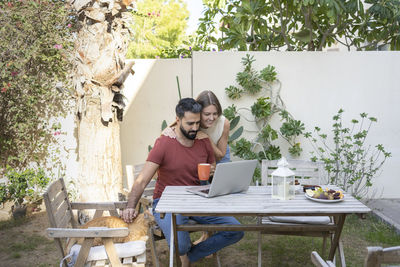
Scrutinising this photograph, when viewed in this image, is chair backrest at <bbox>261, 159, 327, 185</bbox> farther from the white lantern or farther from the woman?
the white lantern

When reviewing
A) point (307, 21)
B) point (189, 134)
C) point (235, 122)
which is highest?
point (307, 21)

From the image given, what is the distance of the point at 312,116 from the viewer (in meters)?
5.44

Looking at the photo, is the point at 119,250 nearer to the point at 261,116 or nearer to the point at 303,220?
the point at 303,220

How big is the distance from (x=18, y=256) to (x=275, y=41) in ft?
15.4

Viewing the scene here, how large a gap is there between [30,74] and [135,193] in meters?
3.00

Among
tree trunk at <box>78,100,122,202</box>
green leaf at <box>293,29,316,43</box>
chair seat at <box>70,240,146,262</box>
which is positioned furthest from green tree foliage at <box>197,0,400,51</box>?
chair seat at <box>70,240,146,262</box>

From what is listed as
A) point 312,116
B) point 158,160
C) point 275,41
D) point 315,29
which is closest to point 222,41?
point 275,41

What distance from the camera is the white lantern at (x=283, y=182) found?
2656 mm

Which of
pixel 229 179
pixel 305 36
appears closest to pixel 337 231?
pixel 229 179

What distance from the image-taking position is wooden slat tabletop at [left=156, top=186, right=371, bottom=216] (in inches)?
95.1

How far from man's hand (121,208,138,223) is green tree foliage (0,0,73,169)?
8.95 feet

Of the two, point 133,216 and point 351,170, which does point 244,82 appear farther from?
point 133,216

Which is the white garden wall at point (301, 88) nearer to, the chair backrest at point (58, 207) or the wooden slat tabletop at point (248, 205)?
the chair backrest at point (58, 207)

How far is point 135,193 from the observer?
2867 millimetres
